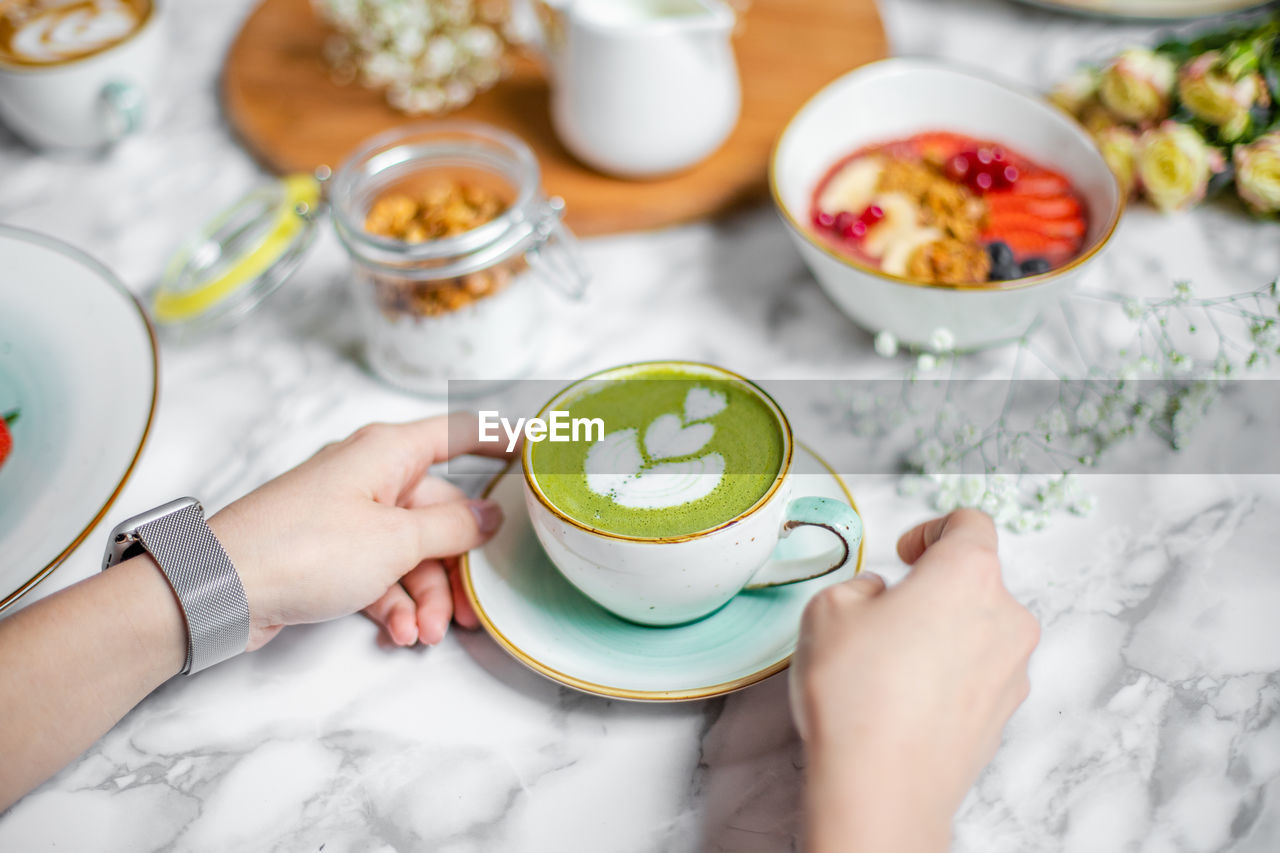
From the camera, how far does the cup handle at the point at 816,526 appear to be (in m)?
0.67

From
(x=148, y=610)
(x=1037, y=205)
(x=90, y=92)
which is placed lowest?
(x=1037, y=205)

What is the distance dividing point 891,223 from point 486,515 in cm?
55

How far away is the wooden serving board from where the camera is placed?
1150 mm

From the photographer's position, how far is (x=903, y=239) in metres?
1.00

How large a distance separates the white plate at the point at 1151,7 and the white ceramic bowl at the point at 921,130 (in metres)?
0.41

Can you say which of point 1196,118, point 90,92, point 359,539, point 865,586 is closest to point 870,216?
point 1196,118

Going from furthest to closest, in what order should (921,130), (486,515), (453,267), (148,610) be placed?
(921,130) → (453,267) → (486,515) → (148,610)

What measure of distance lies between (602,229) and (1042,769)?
745 mm

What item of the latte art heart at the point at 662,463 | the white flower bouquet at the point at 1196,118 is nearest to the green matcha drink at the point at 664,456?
the latte art heart at the point at 662,463

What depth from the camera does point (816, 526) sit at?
0.70m

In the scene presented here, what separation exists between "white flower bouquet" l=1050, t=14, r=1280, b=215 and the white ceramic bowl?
0.22 feet

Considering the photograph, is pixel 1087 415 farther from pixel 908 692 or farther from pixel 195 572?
pixel 195 572

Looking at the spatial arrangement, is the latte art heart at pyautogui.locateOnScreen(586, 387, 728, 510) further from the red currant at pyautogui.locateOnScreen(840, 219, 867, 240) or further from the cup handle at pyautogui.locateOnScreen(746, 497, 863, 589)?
the red currant at pyautogui.locateOnScreen(840, 219, 867, 240)

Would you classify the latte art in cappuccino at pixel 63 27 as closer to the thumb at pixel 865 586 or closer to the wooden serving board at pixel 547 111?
the wooden serving board at pixel 547 111
